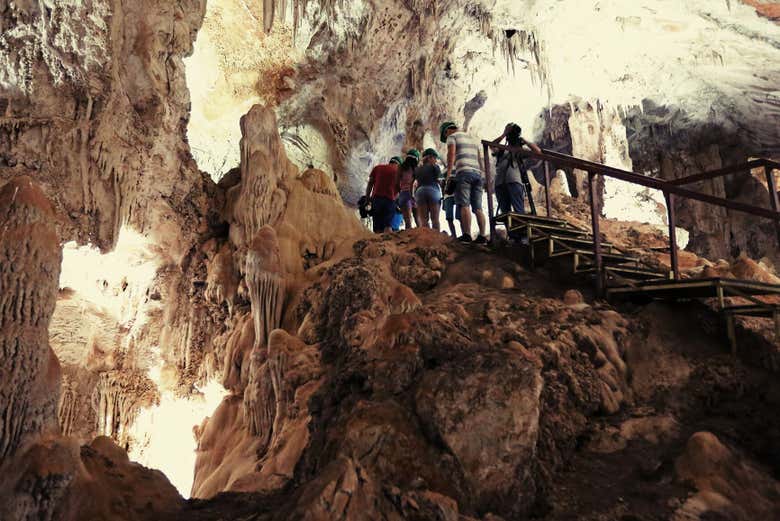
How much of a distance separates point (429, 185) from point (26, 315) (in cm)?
559

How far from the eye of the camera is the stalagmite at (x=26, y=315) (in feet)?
14.3

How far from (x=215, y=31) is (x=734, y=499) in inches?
470

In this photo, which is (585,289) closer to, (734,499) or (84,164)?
(734,499)

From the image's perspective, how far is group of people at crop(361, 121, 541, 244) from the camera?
805 centimetres

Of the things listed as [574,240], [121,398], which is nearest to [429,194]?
[574,240]

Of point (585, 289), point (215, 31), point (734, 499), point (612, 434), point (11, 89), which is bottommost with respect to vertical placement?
point (734, 499)

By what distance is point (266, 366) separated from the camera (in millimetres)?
6469

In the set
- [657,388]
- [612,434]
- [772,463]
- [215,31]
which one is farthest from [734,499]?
[215,31]

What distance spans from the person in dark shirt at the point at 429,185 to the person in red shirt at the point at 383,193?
46 centimetres

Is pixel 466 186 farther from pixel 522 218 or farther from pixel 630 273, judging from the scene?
pixel 630 273

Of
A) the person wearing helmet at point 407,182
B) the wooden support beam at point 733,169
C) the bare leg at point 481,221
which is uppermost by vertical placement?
the person wearing helmet at point 407,182

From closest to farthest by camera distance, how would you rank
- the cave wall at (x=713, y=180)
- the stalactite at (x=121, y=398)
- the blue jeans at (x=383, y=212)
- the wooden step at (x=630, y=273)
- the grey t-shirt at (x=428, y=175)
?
the wooden step at (x=630, y=273) → the grey t-shirt at (x=428, y=175) → the blue jeans at (x=383, y=212) → the stalactite at (x=121, y=398) → the cave wall at (x=713, y=180)

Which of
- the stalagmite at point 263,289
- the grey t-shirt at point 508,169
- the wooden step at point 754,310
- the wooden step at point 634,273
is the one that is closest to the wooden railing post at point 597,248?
the wooden step at point 634,273

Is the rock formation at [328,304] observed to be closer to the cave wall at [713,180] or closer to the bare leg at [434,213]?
the bare leg at [434,213]
